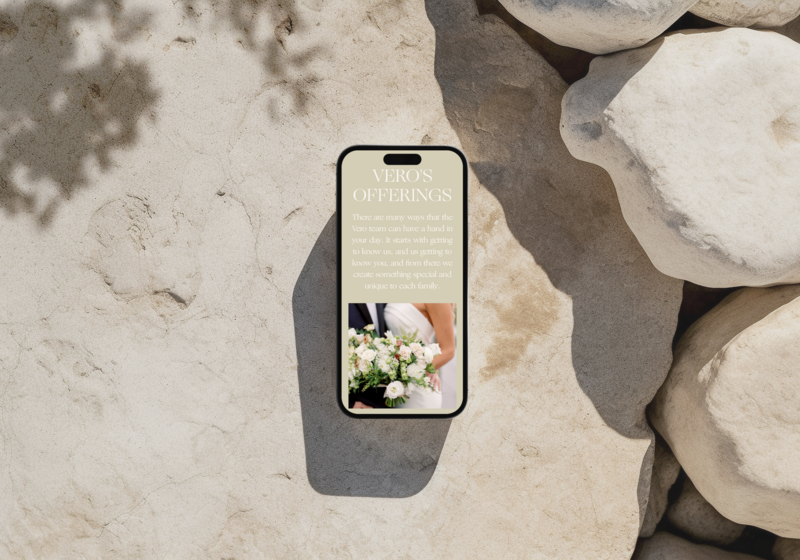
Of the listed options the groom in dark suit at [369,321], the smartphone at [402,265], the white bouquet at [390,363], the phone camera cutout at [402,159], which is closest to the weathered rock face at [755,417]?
the smartphone at [402,265]

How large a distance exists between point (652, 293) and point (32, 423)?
8.03 ft

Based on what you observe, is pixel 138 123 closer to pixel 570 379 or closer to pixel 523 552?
pixel 570 379

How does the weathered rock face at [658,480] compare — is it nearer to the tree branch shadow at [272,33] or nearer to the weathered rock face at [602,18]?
the weathered rock face at [602,18]

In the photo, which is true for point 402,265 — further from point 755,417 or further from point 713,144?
point 755,417

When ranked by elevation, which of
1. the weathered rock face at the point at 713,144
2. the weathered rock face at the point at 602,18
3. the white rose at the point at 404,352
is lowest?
the white rose at the point at 404,352

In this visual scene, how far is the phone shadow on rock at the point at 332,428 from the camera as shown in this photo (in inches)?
84.1

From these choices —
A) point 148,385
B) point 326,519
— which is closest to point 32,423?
point 148,385

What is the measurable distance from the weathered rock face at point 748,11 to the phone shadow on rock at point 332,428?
1.51m

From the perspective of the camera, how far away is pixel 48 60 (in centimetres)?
214

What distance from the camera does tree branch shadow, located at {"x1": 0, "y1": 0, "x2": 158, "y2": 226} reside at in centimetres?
213

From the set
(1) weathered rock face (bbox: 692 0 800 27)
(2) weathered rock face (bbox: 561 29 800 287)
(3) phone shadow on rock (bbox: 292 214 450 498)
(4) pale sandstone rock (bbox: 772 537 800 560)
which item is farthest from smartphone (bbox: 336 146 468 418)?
(4) pale sandstone rock (bbox: 772 537 800 560)

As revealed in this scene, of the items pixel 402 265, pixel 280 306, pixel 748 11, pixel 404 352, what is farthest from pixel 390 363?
pixel 748 11

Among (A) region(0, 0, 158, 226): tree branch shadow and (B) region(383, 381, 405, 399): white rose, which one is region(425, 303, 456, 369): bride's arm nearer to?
(B) region(383, 381, 405, 399): white rose

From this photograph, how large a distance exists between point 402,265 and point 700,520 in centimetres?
161
